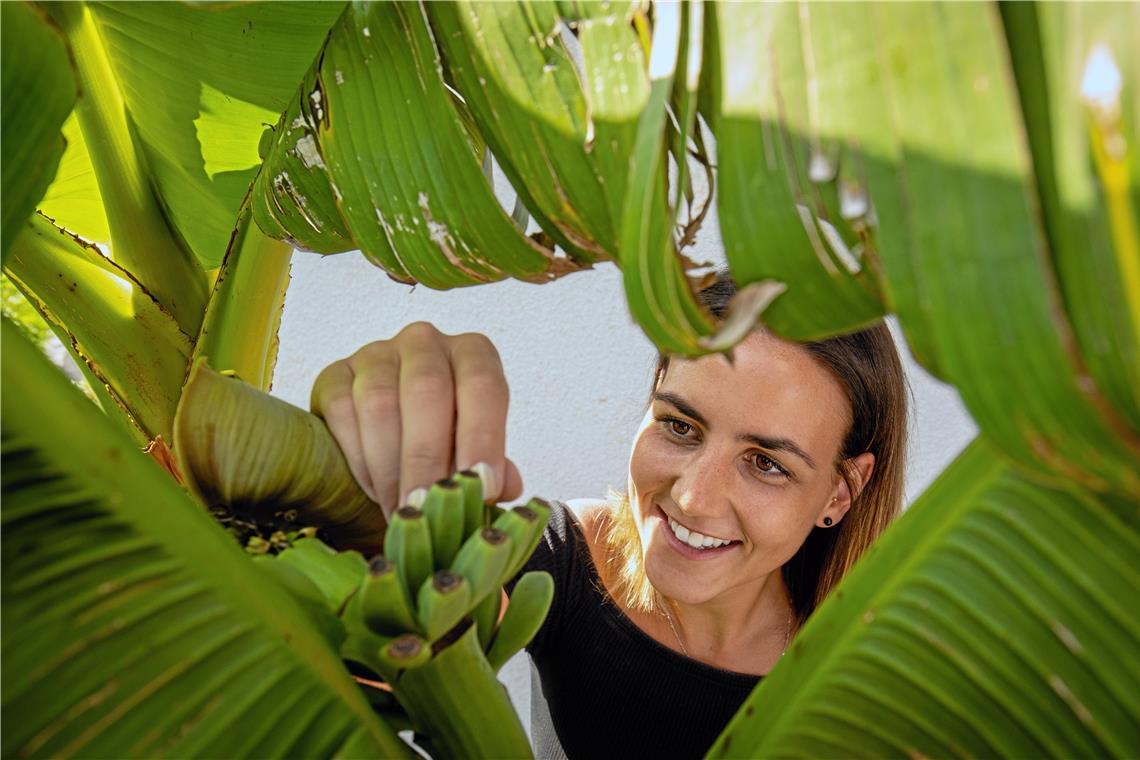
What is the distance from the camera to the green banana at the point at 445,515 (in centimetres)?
47

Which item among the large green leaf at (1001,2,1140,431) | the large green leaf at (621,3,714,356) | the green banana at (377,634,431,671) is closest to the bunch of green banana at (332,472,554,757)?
the green banana at (377,634,431,671)

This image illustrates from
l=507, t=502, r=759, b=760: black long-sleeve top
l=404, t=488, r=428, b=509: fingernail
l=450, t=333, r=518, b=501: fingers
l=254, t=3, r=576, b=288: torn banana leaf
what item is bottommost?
l=507, t=502, r=759, b=760: black long-sleeve top

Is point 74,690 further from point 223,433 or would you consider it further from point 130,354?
point 130,354

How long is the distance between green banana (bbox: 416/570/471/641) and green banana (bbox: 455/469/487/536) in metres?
0.04

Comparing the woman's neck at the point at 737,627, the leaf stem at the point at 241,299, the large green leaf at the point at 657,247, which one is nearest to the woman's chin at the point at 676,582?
the woman's neck at the point at 737,627

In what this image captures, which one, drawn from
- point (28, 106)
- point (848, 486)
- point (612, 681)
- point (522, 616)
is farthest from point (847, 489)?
point (28, 106)

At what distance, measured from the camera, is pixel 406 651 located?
440mm

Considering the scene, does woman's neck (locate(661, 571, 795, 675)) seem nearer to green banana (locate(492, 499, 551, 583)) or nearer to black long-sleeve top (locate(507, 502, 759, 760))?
black long-sleeve top (locate(507, 502, 759, 760))

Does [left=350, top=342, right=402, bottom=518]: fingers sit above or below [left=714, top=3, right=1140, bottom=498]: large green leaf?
below

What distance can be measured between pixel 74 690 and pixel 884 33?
1.31 ft

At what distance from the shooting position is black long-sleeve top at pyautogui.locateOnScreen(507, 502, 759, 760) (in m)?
1.10

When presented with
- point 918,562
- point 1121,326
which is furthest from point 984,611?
point 1121,326

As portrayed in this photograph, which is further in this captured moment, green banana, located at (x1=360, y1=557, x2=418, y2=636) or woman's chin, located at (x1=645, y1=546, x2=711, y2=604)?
woman's chin, located at (x1=645, y1=546, x2=711, y2=604)

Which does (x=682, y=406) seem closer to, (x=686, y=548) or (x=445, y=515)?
(x=686, y=548)
